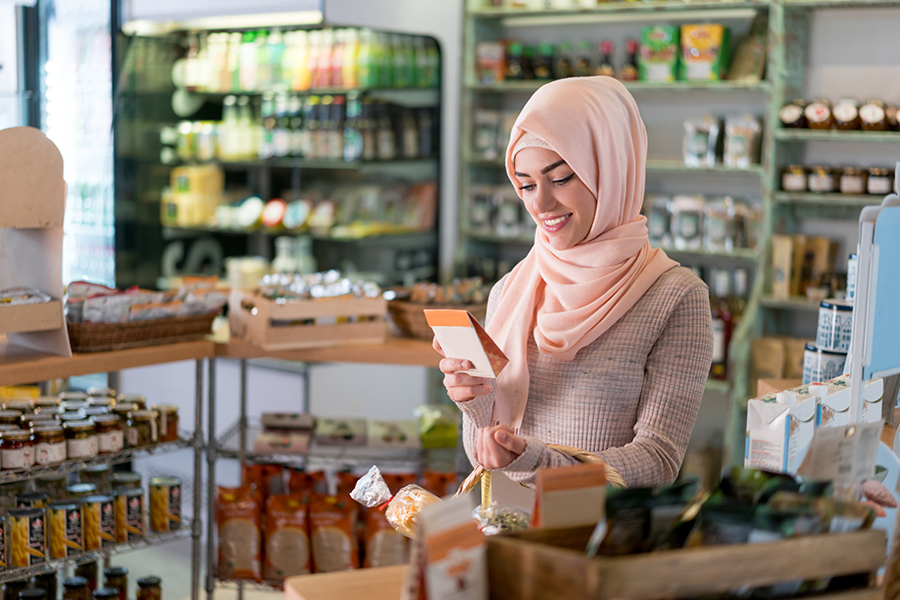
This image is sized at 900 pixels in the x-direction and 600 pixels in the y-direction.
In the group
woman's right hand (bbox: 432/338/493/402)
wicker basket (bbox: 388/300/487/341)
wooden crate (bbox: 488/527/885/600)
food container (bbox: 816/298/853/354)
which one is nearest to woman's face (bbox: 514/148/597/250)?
woman's right hand (bbox: 432/338/493/402)

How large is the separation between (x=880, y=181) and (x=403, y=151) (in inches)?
94.4

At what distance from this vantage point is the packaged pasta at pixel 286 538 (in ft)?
10.3

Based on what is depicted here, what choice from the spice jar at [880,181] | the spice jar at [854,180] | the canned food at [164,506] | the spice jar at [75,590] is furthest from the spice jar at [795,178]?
the spice jar at [75,590]

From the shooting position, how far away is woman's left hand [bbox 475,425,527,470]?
A: 4.85 ft

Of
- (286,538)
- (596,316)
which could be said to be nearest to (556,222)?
(596,316)

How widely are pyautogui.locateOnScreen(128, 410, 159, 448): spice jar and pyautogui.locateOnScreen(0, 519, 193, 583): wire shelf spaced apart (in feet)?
1.03

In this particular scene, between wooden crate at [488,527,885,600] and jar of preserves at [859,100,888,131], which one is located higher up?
jar of preserves at [859,100,888,131]

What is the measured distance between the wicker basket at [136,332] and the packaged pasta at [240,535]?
0.61 metres

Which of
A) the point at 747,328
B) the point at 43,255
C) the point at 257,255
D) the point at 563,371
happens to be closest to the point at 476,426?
the point at 563,371

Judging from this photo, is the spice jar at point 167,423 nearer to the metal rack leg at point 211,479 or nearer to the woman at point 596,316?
the metal rack leg at point 211,479

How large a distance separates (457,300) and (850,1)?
233 cm

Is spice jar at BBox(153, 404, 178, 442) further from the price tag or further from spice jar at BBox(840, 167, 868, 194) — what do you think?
spice jar at BBox(840, 167, 868, 194)

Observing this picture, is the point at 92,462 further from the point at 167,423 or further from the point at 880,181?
the point at 880,181

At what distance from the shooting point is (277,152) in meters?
4.91
